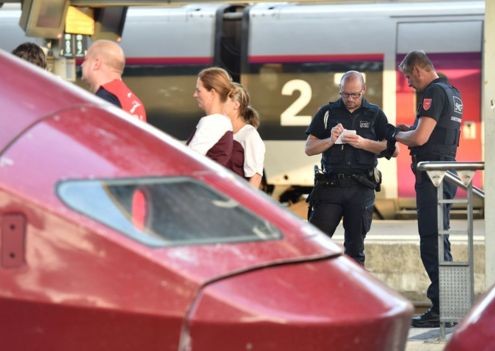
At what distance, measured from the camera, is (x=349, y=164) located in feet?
27.6

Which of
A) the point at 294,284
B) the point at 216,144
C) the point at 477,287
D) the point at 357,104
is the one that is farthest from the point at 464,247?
the point at 294,284

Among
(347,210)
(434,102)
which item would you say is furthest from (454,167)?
(347,210)

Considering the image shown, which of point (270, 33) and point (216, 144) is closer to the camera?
point (216, 144)

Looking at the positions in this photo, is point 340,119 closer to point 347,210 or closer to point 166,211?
point 347,210

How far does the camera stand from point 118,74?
21.0ft

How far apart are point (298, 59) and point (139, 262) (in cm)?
1535

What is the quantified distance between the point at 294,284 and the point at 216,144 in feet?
10.8

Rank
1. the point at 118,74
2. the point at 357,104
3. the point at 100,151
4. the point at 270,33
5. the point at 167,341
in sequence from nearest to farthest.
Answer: the point at 167,341, the point at 100,151, the point at 118,74, the point at 357,104, the point at 270,33

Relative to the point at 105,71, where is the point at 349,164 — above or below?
below

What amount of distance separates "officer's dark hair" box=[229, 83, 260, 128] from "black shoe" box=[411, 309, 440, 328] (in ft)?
5.17

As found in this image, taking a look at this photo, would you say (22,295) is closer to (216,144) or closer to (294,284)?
(294,284)

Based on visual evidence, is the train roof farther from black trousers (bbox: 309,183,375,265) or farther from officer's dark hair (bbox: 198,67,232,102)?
black trousers (bbox: 309,183,375,265)

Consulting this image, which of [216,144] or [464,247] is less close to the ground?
[216,144]

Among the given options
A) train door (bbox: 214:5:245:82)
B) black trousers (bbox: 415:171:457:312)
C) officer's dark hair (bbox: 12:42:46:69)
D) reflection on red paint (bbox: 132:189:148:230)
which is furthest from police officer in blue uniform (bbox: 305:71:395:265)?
train door (bbox: 214:5:245:82)
